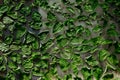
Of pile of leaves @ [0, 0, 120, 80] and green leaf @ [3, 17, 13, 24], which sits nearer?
pile of leaves @ [0, 0, 120, 80]

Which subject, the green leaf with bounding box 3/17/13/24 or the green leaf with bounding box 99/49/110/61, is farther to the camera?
the green leaf with bounding box 3/17/13/24

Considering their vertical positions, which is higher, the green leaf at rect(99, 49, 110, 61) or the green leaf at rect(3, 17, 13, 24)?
the green leaf at rect(3, 17, 13, 24)

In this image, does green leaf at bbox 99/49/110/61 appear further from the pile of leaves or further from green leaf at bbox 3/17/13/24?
green leaf at bbox 3/17/13/24

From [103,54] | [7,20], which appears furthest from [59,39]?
[7,20]

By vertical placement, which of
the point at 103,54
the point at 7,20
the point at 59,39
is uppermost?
the point at 7,20

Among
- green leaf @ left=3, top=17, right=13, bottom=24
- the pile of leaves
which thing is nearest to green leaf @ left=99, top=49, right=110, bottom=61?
the pile of leaves

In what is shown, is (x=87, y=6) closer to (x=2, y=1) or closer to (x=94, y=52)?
(x=94, y=52)

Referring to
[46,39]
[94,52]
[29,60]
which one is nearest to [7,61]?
[29,60]

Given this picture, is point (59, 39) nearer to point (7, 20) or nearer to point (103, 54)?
point (103, 54)
